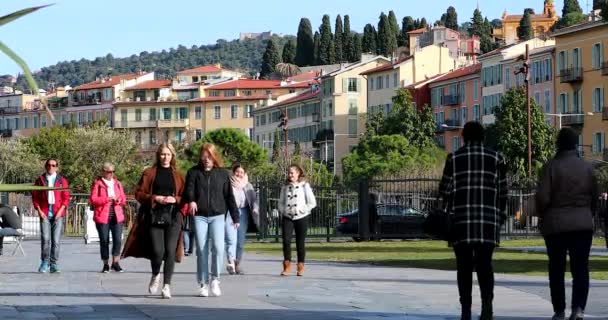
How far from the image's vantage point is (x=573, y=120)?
354 feet

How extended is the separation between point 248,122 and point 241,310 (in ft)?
587

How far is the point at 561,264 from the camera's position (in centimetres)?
1345

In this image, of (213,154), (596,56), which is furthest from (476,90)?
(213,154)

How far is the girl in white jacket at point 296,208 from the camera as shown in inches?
874

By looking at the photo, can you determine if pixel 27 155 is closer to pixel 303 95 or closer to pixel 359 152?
pixel 359 152

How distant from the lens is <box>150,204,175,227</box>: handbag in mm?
16953

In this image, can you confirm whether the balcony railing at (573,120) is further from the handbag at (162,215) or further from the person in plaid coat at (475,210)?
the person in plaid coat at (475,210)

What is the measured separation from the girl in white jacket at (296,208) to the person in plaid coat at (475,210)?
9.44m

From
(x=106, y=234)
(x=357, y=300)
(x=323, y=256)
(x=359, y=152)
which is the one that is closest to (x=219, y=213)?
(x=357, y=300)

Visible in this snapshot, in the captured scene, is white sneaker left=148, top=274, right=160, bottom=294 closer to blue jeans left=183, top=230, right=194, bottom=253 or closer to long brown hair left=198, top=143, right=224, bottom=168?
long brown hair left=198, top=143, right=224, bottom=168

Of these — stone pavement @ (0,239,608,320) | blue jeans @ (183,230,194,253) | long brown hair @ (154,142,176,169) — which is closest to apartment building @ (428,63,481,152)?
blue jeans @ (183,230,194,253)

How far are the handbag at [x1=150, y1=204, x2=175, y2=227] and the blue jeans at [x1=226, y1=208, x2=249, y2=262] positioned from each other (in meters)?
4.57

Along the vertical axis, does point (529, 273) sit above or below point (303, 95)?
below

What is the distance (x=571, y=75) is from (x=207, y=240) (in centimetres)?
9393
